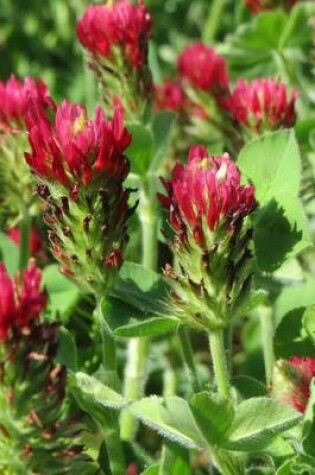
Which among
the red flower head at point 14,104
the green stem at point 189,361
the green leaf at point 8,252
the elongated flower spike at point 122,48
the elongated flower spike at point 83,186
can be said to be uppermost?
the elongated flower spike at point 122,48

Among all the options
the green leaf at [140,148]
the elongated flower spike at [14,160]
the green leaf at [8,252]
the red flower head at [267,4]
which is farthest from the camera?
the red flower head at [267,4]

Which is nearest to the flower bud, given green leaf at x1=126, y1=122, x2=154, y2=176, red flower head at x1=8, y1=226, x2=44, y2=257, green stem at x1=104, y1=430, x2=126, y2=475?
green stem at x1=104, y1=430, x2=126, y2=475

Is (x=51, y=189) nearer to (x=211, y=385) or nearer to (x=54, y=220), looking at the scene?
(x=54, y=220)

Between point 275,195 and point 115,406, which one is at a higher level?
point 275,195

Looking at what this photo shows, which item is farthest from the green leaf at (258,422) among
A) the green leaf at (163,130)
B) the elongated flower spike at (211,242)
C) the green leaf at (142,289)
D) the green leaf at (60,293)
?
the green leaf at (163,130)

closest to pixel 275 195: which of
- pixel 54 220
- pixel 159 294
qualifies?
pixel 159 294

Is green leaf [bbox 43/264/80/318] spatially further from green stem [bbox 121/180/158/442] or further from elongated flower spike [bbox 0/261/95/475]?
elongated flower spike [bbox 0/261/95/475]

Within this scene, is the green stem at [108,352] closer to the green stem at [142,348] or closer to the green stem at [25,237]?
the green stem at [142,348]
